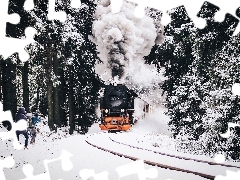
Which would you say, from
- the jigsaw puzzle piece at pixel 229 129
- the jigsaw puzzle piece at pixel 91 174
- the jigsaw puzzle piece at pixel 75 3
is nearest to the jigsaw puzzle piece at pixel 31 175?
the jigsaw puzzle piece at pixel 91 174

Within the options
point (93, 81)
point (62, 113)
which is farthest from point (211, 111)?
point (62, 113)

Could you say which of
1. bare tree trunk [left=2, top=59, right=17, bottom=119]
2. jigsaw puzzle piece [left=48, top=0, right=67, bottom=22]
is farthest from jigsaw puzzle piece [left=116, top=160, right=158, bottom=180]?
jigsaw puzzle piece [left=48, top=0, right=67, bottom=22]

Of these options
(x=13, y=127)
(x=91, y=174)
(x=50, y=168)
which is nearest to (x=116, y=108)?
(x=13, y=127)

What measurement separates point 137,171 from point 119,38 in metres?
21.2

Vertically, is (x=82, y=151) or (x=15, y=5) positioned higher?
(x=15, y=5)

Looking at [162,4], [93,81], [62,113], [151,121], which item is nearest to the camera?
[162,4]

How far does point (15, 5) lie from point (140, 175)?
12.4 metres

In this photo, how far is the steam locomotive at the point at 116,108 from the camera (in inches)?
921

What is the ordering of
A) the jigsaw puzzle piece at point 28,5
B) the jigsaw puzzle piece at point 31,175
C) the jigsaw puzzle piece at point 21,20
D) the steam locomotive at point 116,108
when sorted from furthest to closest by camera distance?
the steam locomotive at point 116,108 < the jigsaw puzzle piece at point 28,5 < the jigsaw puzzle piece at point 21,20 < the jigsaw puzzle piece at point 31,175

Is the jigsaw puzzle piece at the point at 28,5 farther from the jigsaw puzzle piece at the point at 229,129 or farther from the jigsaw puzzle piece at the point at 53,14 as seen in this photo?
the jigsaw puzzle piece at the point at 229,129

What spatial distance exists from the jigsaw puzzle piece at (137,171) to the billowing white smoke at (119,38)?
1846cm

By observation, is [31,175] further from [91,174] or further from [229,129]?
[229,129]

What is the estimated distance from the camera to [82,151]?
39.8ft

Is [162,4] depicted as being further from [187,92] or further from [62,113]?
[62,113]
